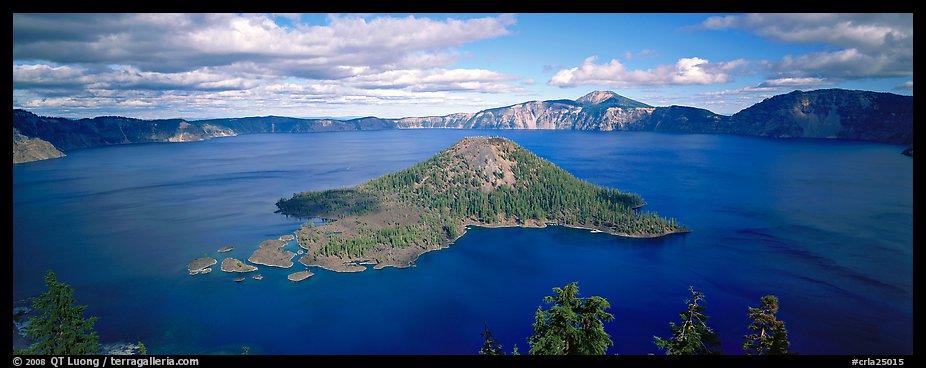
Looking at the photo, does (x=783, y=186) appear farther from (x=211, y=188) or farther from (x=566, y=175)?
(x=211, y=188)

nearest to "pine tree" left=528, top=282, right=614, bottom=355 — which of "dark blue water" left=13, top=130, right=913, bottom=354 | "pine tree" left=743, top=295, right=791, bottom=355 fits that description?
"pine tree" left=743, top=295, right=791, bottom=355

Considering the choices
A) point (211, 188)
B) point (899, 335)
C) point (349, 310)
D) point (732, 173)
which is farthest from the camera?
point (732, 173)

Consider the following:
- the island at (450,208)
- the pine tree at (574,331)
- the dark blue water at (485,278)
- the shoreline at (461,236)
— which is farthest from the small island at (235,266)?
the pine tree at (574,331)

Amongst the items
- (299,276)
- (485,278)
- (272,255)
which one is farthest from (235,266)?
(485,278)

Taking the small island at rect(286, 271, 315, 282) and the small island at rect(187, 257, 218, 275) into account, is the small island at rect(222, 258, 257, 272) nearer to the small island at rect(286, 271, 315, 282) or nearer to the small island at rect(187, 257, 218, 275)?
the small island at rect(187, 257, 218, 275)
